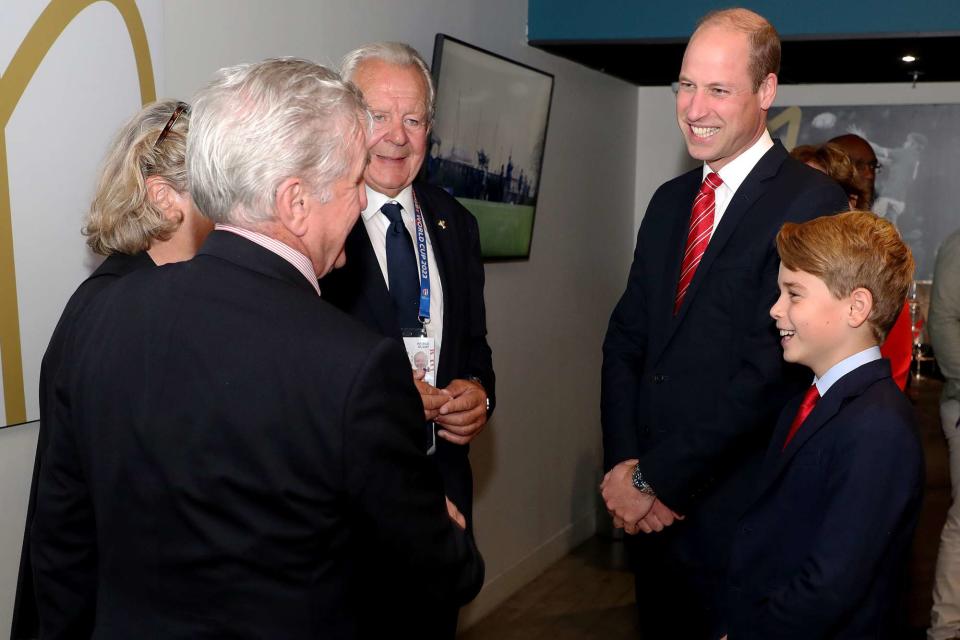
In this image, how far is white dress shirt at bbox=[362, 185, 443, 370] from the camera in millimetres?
2488

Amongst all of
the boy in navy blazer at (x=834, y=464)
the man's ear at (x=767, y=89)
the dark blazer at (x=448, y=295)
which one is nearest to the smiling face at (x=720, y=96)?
the man's ear at (x=767, y=89)

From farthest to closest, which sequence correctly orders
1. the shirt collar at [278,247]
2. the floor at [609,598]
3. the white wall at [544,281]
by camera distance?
the floor at [609,598] < the white wall at [544,281] < the shirt collar at [278,247]

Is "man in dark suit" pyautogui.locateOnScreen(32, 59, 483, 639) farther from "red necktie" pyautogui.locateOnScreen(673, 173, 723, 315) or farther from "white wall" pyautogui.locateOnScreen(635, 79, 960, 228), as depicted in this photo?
"white wall" pyautogui.locateOnScreen(635, 79, 960, 228)

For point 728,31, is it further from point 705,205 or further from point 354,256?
point 354,256

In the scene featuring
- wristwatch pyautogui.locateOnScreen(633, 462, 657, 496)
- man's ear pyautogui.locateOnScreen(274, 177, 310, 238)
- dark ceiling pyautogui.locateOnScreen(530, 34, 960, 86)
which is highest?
dark ceiling pyautogui.locateOnScreen(530, 34, 960, 86)

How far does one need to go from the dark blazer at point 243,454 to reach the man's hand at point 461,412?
0.95 meters

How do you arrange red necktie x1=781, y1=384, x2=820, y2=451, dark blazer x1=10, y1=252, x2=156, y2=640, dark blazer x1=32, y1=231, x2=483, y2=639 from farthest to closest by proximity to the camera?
red necktie x1=781, y1=384, x2=820, y2=451 → dark blazer x1=10, y1=252, x2=156, y2=640 → dark blazer x1=32, y1=231, x2=483, y2=639

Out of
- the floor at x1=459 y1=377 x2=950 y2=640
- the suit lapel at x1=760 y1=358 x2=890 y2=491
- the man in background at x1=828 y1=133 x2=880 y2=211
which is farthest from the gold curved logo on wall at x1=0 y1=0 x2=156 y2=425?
the floor at x1=459 y1=377 x2=950 y2=640

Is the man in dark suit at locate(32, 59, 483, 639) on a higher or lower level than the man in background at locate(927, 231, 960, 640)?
higher

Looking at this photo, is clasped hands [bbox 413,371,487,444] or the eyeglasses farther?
clasped hands [bbox 413,371,487,444]

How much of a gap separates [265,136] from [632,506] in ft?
4.83

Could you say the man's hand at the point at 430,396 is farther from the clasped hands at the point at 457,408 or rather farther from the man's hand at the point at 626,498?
the man's hand at the point at 626,498

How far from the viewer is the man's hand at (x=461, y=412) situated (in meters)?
2.44

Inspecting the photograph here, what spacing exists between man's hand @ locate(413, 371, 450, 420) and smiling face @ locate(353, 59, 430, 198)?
0.49m
